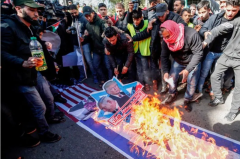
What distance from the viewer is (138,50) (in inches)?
167

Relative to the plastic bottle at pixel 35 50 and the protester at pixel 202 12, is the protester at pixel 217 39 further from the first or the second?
the plastic bottle at pixel 35 50

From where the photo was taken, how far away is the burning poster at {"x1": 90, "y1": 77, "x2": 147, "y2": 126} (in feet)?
10.5

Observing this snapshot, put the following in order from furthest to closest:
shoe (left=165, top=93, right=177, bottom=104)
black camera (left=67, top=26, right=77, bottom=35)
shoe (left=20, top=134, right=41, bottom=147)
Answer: black camera (left=67, top=26, right=77, bottom=35) → shoe (left=165, top=93, right=177, bottom=104) → shoe (left=20, top=134, right=41, bottom=147)

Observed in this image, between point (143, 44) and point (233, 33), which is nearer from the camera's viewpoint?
point (233, 33)

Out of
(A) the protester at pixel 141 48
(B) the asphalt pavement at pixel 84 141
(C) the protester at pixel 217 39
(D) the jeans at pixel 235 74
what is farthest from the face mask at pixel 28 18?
(D) the jeans at pixel 235 74

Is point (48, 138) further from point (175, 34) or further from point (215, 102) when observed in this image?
point (215, 102)

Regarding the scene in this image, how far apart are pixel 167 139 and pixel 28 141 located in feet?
8.10

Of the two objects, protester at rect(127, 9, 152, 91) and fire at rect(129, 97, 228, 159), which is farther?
protester at rect(127, 9, 152, 91)

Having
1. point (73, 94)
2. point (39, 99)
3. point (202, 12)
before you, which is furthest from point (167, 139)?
point (202, 12)

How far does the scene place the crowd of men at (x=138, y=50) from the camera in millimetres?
2379

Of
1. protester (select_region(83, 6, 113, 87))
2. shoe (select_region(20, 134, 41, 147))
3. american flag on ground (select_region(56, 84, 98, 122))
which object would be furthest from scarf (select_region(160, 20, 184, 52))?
shoe (select_region(20, 134, 41, 147))

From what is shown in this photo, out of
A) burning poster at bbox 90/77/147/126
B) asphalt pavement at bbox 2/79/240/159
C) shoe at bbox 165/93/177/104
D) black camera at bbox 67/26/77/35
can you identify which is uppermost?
black camera at bbox 67/26/77/35

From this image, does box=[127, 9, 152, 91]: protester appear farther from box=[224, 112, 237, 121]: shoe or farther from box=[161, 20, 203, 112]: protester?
box=[224, 112, 237, 121]: shoe

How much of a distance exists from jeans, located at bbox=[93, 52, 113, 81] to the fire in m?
1.95
